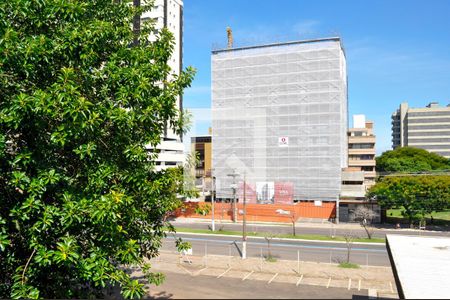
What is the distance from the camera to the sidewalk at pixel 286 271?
25.2m

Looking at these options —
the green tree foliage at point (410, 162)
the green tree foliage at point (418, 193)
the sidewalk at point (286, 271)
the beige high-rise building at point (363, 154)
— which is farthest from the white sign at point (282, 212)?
the green tree foliage at point (410, 162)

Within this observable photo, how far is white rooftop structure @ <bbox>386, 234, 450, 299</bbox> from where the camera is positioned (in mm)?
9812

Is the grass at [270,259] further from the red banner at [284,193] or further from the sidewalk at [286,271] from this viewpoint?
the red banner at [284,193]

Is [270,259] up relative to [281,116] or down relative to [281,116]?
down

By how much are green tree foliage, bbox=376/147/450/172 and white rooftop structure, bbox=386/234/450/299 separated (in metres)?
81.5

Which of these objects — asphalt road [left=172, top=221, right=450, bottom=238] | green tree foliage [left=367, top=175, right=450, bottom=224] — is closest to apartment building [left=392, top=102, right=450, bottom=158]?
green tree foliage [left=367, top=175, right=450, bottom=224]

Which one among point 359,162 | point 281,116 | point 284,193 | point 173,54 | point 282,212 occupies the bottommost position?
point 282,212

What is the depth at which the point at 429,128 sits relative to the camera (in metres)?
155

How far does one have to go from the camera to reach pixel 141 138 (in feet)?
32.5

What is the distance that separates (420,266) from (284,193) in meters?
46.7

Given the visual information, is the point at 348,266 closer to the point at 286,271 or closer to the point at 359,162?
the point at 286,271

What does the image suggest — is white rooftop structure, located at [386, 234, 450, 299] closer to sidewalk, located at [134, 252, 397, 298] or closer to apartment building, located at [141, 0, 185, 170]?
sidewalk, located at [134, 252, 397, 298]

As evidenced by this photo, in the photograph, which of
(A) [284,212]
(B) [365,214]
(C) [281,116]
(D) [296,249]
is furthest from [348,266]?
(C) [281,116]

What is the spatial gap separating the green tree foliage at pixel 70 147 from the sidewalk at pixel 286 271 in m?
18.1
